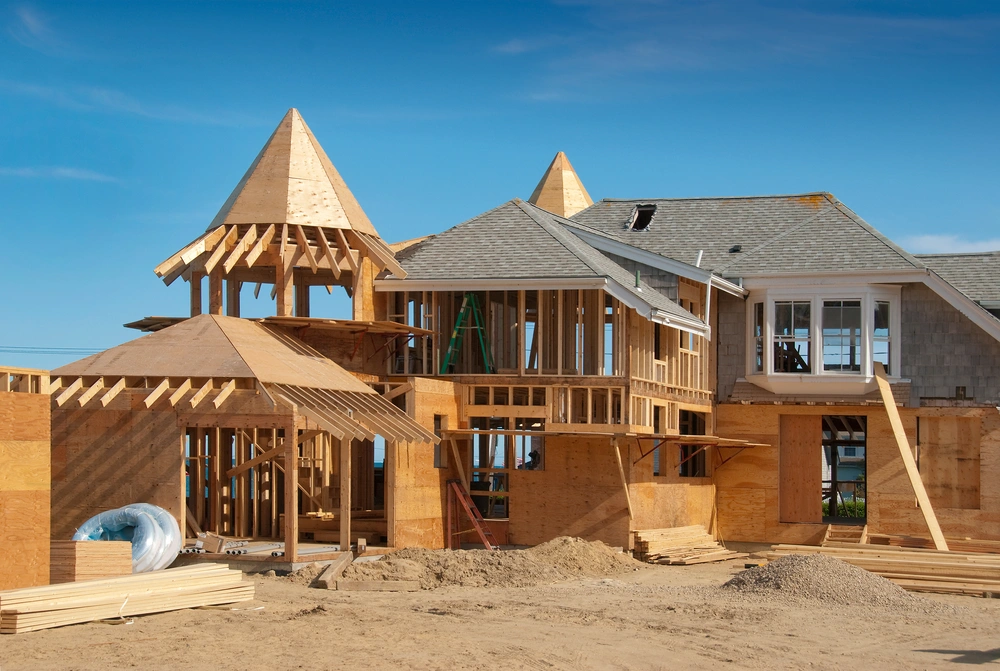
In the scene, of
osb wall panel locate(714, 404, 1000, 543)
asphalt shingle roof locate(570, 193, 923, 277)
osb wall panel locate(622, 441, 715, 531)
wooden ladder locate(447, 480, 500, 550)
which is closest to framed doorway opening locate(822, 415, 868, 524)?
osb wall panel locate(714, 404, 1000, 543)

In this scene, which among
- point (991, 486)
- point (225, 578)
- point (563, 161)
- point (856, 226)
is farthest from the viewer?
point (563, 161)

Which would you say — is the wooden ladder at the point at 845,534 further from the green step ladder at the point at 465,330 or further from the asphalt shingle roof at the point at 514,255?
the green step ladder at the point at 465,330

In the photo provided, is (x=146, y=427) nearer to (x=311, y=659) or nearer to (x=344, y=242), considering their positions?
(x=344, y=242)

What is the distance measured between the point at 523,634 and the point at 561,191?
25.3 meters

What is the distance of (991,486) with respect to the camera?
29.0 m

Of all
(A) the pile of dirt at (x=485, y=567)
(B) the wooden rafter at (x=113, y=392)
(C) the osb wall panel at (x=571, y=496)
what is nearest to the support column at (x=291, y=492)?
(A) the pile of dirt at (x=485, y=567)

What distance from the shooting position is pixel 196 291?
90.4 ft

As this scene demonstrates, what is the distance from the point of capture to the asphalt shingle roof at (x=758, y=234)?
30266mm

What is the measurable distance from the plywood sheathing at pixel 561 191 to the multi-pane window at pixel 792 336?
10852 mm

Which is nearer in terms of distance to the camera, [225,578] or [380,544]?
[225,578]

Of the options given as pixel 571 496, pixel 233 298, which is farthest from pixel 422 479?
pixel 233 298

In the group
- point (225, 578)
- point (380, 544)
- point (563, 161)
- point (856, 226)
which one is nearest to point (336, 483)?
point (380, 544)

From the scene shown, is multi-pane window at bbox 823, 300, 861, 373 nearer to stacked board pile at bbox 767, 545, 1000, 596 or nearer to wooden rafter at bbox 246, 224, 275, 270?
stacked board pile at bbox 767, 545, 1000, 596

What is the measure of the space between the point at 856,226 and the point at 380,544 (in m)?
14.4
